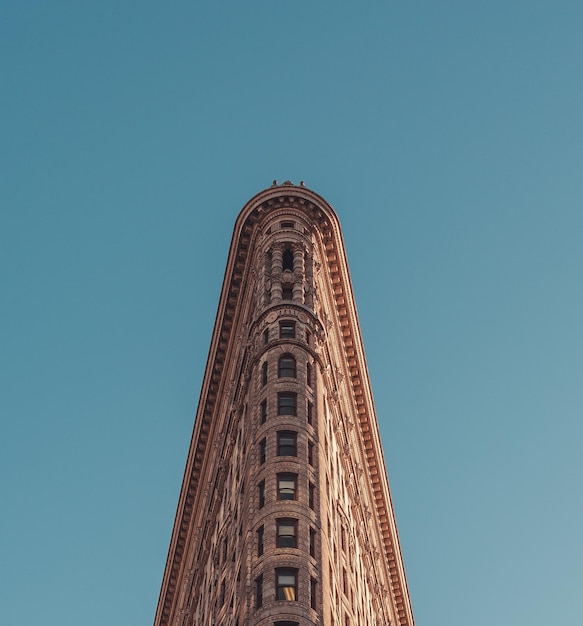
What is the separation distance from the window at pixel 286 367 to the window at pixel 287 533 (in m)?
14.3

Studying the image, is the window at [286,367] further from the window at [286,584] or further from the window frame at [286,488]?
the window at [286,584]

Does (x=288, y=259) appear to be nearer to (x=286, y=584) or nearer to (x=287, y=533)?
(x=287, y=533)

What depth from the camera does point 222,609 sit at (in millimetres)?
72750

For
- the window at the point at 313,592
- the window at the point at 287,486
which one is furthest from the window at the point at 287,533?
the window at the point at 313,592

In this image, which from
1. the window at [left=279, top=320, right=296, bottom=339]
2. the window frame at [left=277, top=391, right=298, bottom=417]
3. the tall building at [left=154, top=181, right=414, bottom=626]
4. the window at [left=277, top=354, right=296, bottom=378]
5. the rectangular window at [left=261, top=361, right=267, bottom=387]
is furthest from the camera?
the window at [left=279, top=320, right=296, bottom=339]

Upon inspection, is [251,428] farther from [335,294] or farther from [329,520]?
[335,294]

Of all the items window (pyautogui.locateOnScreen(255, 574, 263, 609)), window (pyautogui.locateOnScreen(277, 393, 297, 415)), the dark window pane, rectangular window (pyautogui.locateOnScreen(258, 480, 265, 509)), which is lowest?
window (pyautogui.locateOnScreen(255, 574, 263, 609))

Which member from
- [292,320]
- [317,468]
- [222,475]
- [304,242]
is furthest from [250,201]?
[317,468]

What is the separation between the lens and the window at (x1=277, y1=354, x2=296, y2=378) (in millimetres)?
78062

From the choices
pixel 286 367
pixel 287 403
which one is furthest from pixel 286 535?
pixel 286 367

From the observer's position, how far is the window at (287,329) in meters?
81.2

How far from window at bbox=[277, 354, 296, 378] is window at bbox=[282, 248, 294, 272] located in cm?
1173

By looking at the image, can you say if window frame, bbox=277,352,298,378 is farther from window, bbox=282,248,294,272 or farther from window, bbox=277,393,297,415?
window, bbox=282,248,294,272

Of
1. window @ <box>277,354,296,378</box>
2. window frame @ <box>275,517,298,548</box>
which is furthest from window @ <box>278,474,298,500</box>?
window @ <box>277,354,296,378</box>
